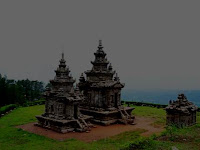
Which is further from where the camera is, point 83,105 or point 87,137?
point 83,105

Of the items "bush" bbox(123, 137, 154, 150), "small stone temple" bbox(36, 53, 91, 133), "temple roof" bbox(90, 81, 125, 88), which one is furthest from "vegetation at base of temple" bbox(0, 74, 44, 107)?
"bush" bbox(123, 137, 154, 150)

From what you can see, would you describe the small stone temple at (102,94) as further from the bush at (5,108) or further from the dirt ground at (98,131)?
the bush at (5,108)

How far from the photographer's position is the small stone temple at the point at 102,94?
3462cm

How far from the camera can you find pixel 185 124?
3088 cm

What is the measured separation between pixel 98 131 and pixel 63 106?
4.62 meters

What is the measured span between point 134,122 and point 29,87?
36.0m

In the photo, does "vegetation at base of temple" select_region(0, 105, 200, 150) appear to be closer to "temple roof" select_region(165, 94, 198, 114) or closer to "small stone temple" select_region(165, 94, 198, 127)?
"small stone temple" select_region(165, 94, 198, 127)

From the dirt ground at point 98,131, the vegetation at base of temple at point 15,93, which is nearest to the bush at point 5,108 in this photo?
the vegetation at base of temple at point 15,93

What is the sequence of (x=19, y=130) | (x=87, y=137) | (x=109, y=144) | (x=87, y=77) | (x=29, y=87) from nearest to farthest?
(x=109, y=144) → (x=87, y=137) → (x=19, y=130) → (x=87, y=77) → (x=29, y=87)

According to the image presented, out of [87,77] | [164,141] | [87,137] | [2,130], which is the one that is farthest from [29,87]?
[164,141]

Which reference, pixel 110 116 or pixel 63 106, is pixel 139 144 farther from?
pixel 110 116

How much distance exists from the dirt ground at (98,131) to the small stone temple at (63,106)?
900 mm

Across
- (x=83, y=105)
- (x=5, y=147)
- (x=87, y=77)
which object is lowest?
(x=5, y=147)

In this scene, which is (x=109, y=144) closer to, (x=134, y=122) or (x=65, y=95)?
(x=65, y=95)
